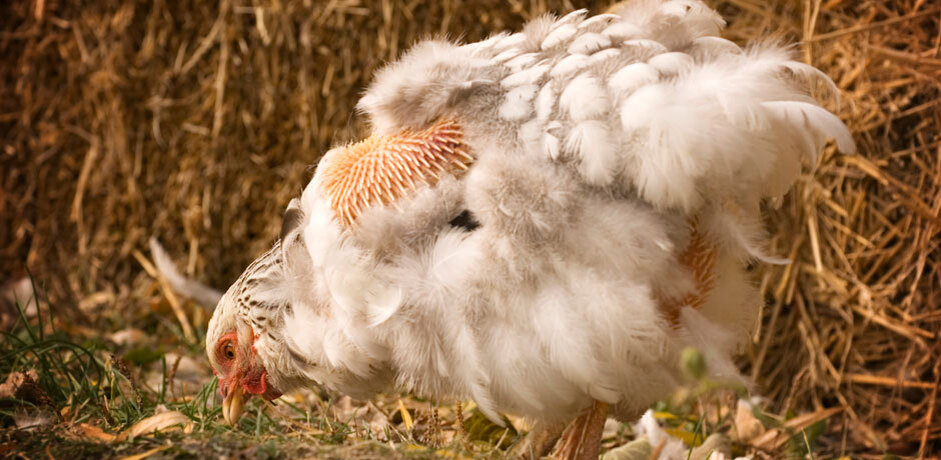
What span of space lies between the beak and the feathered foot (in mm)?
793

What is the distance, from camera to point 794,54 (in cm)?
174

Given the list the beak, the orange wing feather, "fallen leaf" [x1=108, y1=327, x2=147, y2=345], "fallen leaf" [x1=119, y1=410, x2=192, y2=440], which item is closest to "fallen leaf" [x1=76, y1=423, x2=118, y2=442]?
"fallen leaf" [x1=119, y1=410, x2=192, y2=440]

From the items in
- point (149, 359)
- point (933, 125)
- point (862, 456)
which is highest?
point (933, 125)

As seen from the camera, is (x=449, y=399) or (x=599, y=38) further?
(x=449, y=399)

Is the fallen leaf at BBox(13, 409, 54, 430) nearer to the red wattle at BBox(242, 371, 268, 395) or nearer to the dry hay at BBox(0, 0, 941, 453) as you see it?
the red wattle at BBox(242, 371, 268, 395)

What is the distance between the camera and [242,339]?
205 centimetres

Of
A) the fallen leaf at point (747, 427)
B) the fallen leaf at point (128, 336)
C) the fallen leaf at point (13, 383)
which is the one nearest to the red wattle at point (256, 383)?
the fallen leaf at point (13, 383)

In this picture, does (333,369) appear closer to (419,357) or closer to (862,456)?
(419,357)

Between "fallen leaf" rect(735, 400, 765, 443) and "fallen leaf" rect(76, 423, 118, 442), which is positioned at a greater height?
"fallen leaf" rect(76, 423, 118, 442)

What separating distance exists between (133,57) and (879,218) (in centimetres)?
288

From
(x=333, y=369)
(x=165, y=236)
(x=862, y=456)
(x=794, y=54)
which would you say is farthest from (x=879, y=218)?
(x=165, y=236)

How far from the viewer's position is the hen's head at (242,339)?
6.52 feet

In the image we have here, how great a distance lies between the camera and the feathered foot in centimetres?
184

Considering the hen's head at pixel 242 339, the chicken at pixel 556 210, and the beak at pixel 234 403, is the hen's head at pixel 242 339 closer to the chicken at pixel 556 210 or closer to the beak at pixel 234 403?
the beak at pixel 234 403
